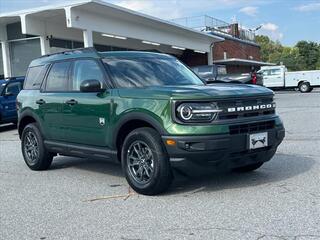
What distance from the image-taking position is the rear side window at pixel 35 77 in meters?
8.34

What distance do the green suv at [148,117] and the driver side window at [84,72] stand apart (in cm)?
2

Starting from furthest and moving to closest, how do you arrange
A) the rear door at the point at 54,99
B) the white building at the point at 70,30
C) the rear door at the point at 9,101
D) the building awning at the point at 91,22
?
the white building at the point at 70,30
the building awning at the point at 91,22
the rear door at the point at 9,101
the rear door at the point at 54,99

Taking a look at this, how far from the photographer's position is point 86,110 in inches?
272

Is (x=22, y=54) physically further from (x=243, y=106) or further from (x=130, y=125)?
(x=243, y=106)

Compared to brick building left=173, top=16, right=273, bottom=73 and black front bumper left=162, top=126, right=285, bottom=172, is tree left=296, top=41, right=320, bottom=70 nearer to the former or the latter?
brick building left=173, top=16, right=273, bottom=73

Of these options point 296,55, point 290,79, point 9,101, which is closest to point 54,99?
point 9,101

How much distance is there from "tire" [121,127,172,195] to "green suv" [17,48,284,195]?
0.04 ft

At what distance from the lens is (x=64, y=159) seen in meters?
9.47

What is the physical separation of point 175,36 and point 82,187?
85.6 ft

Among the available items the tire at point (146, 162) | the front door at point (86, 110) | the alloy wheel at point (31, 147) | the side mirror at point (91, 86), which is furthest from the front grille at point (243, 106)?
the alloy wheel at point (31, 147)

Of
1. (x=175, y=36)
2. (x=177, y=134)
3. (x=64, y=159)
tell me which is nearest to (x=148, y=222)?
(x=177, y=134)

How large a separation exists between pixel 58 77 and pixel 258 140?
11.6 feet

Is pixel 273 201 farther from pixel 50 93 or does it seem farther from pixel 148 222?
pixel 50 93

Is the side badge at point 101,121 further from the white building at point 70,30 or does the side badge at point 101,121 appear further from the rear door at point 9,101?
the white building at point 70,30
